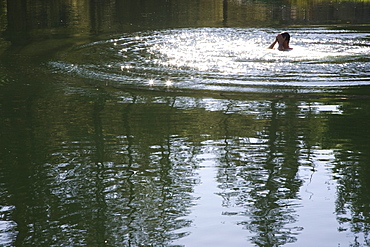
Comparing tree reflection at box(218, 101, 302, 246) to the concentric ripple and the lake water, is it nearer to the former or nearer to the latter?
the lake water

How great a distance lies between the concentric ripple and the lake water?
0.05 m

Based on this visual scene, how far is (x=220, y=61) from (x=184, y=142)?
6251 mm

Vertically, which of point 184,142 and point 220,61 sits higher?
point 220,61

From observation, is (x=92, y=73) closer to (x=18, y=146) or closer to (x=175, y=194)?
(x=18, y=146)

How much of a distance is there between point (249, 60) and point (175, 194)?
27.5ft

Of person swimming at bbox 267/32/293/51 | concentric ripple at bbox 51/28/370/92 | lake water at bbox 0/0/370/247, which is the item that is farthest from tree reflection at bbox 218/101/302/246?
person swimming at bbox 267/32/293/51

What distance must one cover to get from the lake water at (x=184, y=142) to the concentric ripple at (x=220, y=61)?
5cm

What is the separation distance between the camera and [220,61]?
1417cm

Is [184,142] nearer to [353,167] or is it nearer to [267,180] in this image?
[267,180]

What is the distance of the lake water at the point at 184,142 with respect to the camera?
5602 millimetres

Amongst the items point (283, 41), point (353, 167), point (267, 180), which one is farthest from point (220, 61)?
point (267, 180)

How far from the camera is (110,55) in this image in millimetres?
15117

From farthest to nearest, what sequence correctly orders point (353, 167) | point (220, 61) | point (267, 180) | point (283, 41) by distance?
point (283, 41) < point (220, 61) < point (353, 167) < point (267, 180)

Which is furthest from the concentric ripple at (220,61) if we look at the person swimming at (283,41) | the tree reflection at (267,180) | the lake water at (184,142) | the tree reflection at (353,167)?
the tree reflection at (267,180)
